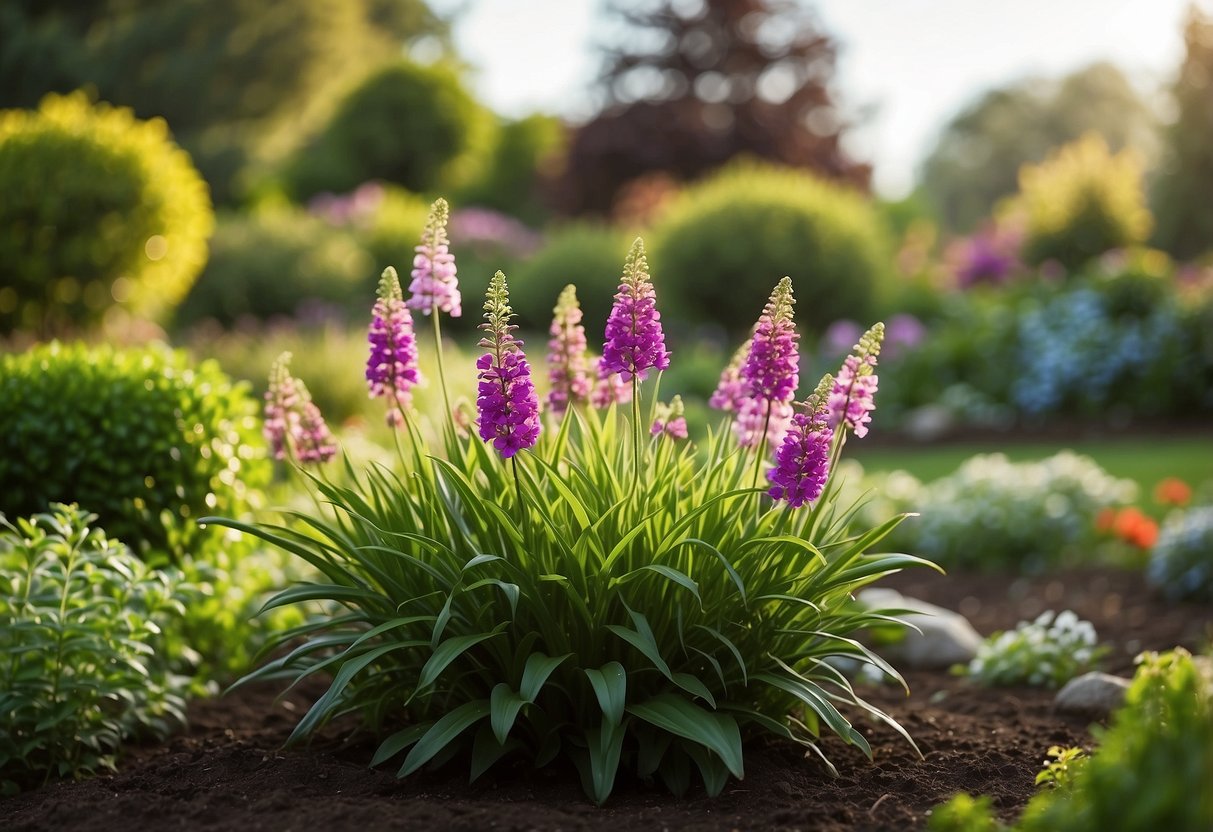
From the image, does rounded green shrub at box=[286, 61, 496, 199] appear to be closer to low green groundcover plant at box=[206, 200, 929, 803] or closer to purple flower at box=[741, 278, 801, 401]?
low green groundcover plant at box=[206, 200, 929, 803]

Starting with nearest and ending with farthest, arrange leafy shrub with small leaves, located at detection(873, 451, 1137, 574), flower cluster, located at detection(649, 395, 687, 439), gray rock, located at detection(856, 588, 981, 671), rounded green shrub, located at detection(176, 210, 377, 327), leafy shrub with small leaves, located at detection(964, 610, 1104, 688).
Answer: flower cluster, located at detection(649, 395, 687, 439) → leafy shrub with small leaves, located at detection(964, 610, 1104, 688) → gray rock, located at detection(856, 588, 981, 671) → leafy shrub with small leaves, located at detection(873, 451, 1137, 574) → rounded green shrub, located at detection(176, 210, 377, 327)

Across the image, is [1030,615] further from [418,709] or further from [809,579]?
[418,709]

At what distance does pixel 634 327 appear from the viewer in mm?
2748

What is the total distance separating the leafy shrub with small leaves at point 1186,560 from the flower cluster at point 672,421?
12.0 feet

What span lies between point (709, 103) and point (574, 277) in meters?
17.6

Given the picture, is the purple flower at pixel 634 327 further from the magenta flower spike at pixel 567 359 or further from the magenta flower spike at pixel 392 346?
the magenta flower spike at pixel 392 346

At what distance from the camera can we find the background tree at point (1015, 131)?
46062 millimetres

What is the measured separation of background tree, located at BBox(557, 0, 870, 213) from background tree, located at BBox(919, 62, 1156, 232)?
1473 centimetres

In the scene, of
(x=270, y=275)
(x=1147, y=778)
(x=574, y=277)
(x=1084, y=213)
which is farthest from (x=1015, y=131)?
(x=1147, y=778)

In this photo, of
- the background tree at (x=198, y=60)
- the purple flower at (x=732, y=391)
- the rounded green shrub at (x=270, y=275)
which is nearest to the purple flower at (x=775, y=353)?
the purple flower at (x=732, y=391)

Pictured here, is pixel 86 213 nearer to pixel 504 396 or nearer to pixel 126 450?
pixel 126 450

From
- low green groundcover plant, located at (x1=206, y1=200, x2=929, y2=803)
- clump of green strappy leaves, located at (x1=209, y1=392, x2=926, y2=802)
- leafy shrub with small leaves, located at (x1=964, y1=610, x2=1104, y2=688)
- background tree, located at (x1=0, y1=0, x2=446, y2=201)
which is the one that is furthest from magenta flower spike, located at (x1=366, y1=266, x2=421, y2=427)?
background tree, located at (x1=0, y1=0, x2=446, y2=201)

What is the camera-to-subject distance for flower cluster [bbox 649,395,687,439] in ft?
10.3

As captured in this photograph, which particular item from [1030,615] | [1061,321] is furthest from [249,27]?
[1030,615]
